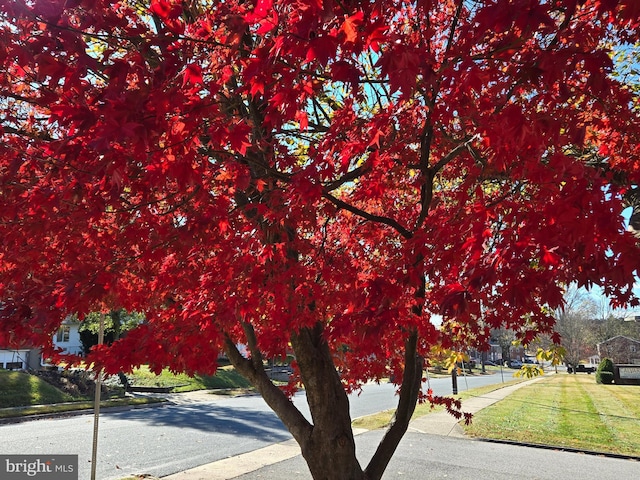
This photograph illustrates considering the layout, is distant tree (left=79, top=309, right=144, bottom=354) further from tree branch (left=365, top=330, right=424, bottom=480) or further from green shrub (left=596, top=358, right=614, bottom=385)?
green shrub (left=596, top=358, right=614, bottom=385)

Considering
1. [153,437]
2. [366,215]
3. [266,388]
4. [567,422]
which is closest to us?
[366,215]

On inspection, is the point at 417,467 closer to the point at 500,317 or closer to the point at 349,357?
the point at 349,357

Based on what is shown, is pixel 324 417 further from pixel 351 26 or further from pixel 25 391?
pixel 25 391

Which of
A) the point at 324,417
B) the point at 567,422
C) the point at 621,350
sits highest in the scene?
Result: the point at 324,417

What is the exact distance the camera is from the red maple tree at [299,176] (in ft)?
9.05

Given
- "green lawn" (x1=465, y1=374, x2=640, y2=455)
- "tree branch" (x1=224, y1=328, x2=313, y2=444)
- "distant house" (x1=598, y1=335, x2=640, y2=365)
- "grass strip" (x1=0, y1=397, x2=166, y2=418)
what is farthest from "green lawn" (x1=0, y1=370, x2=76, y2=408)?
"distant house" (x1=598, y1=335, x2=640, y2=365)

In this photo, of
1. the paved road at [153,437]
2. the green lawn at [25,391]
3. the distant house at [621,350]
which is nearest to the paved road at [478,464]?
the paved road at [153,437]

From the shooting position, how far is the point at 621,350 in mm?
52156

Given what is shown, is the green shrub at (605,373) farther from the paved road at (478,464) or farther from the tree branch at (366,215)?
the tree branch at (366,215)

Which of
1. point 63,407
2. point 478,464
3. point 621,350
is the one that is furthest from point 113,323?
point 621,350

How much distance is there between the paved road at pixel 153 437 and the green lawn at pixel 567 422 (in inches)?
211

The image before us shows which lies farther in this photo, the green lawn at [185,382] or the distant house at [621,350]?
the distant house at [621,350]

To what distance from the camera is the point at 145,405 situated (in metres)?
19.2

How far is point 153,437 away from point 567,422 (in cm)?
1307
